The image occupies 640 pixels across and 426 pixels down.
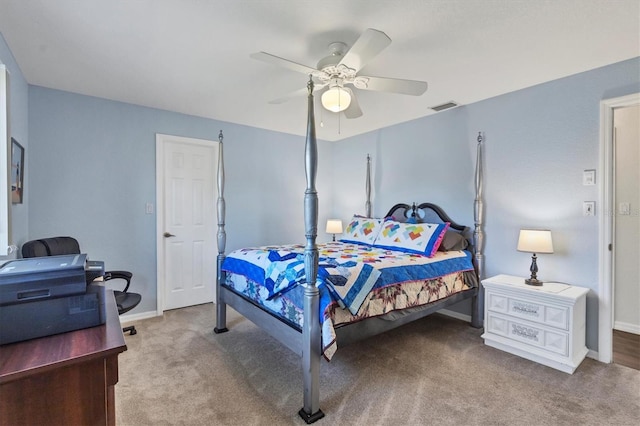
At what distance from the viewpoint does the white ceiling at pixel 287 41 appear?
1780 millimetres

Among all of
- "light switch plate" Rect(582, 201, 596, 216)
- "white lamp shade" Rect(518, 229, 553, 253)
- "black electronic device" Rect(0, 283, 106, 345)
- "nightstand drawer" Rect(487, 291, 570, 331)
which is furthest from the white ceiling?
"nightstand drawer" Rect(487, 291, 570, 331)

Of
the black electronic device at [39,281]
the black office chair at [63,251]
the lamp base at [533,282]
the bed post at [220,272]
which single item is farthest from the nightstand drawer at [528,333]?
the black office chair at [63,251]

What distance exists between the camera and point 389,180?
4.34 metres

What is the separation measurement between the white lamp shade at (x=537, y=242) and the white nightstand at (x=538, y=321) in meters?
0.32

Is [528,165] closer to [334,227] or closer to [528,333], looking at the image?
[528,333]

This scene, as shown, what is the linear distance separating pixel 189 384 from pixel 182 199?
90.8 inches

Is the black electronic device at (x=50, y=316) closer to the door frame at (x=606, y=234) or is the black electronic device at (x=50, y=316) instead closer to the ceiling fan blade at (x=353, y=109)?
the ceiling fan blade at (x=353, y=109)

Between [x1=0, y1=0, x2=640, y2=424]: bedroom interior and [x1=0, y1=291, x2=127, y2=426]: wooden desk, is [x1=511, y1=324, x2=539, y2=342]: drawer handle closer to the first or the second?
[x1=0, y1=0, x2=640, y2=424]: bedroom interior

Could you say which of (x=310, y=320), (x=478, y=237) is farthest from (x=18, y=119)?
(x=478, y=237)

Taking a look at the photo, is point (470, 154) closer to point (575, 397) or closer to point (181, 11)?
point (575, 397)

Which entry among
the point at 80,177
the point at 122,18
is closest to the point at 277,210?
the point at 80,177

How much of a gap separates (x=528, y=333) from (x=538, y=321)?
0.14 m

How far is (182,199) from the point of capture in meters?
3.83

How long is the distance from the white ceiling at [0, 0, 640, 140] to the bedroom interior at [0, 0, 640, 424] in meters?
0.02
